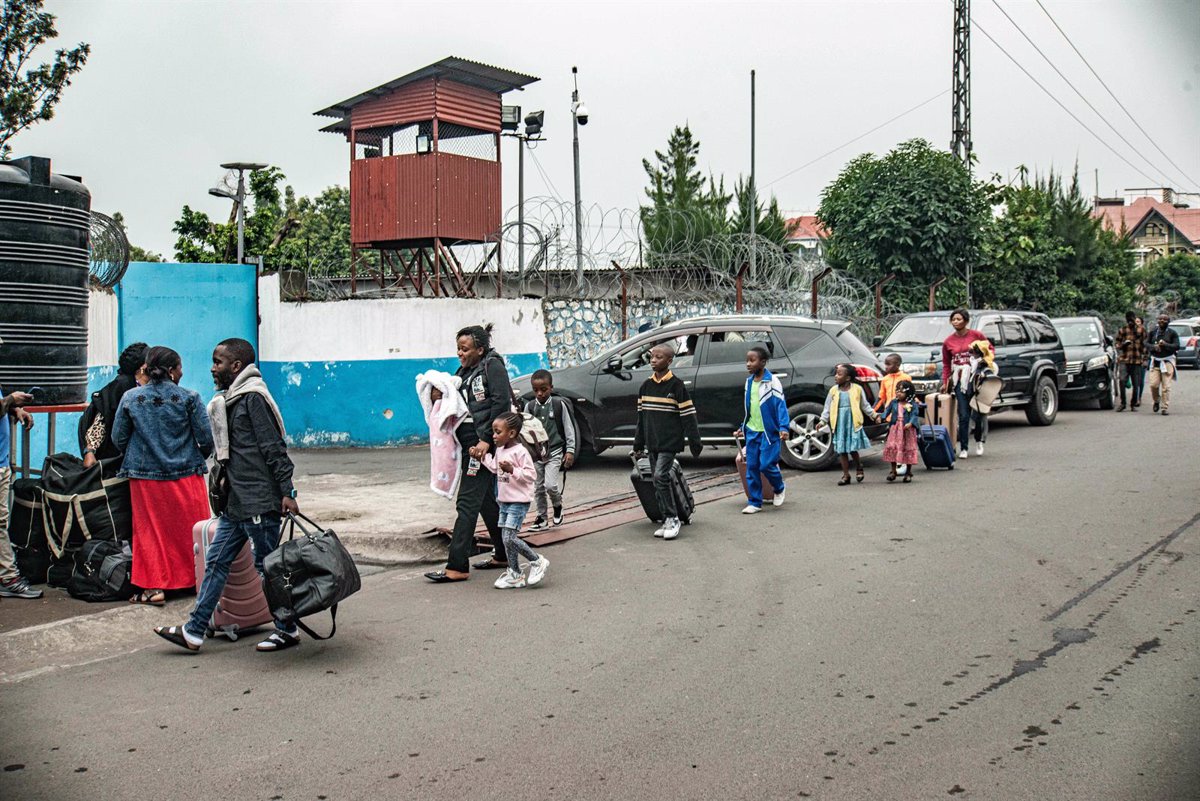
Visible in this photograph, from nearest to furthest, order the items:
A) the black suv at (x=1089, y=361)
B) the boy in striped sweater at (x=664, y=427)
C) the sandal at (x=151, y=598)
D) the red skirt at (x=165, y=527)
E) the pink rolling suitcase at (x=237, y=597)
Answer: the pink rolling suitcase at (x=237, y=597) → the red skirt at (x=165, y=527) → the sandal at (x=151, y=598) → the boy in striped sweater at (x=664, y=427) → the black suv at (x=1089, y=361)

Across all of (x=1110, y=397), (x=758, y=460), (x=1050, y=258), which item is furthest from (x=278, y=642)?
(x=1050, y=258)

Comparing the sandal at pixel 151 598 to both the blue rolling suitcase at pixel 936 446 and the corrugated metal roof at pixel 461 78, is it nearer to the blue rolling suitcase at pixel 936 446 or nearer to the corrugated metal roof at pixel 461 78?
the blue rolling suitcase at pixel 936 446

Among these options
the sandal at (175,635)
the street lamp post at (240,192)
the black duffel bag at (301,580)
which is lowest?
the sandal at (175,635)

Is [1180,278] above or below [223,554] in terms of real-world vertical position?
above

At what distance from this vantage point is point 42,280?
7793 mm

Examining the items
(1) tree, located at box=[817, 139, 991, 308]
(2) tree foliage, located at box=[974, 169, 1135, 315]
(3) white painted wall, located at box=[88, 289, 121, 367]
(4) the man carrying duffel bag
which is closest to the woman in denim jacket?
(4) the man carrying duffel bag

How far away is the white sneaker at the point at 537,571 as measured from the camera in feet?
24.3

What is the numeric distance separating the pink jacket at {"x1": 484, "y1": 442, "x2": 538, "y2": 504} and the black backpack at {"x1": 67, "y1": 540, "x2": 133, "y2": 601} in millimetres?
2329

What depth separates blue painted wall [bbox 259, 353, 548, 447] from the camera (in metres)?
16.1

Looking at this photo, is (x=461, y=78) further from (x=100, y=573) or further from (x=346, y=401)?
(x=100, y=573)

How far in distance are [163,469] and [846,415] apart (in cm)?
712

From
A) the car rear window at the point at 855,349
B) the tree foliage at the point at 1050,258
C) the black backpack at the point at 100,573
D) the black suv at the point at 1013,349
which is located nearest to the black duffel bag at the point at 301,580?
the black backpack at the point at 100,573

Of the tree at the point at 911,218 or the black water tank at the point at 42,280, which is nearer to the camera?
the black water tank at the point at 42,280

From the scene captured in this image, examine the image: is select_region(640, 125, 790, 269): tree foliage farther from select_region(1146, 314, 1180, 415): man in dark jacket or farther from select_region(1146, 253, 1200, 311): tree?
select_region(1146, 253, 1200, 311): tree
